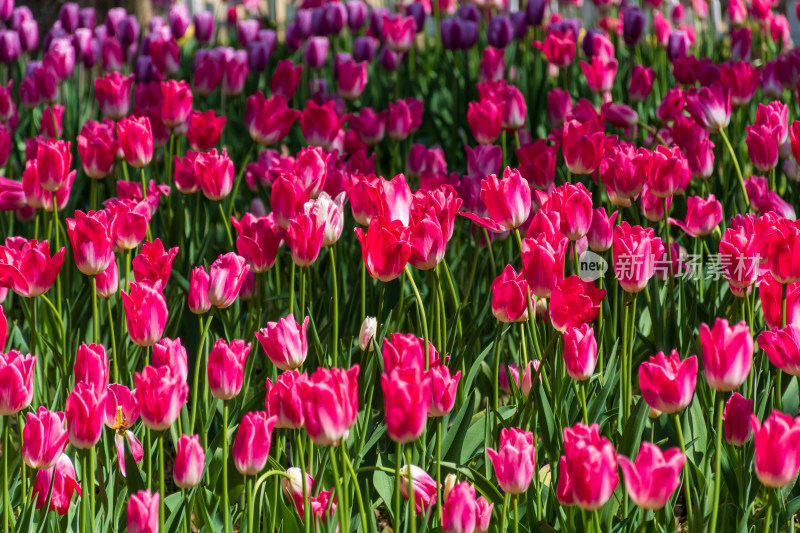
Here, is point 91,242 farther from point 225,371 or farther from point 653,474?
point 653,474

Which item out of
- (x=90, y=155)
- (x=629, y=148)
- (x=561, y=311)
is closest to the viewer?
(x=561, y=311)

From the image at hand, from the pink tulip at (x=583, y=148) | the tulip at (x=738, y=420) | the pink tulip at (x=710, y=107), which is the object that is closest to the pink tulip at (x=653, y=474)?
the tulip at (x=738, y=420)

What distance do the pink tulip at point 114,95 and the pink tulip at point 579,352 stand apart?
227cm

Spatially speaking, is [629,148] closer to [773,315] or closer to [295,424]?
[773,315]

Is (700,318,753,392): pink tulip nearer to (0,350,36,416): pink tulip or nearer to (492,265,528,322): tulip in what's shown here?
(492,265,528,322): tulip

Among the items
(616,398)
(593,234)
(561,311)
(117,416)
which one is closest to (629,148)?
(593,234)

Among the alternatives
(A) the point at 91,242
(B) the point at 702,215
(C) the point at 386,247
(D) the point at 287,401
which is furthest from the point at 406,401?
(B) the point at 702,215

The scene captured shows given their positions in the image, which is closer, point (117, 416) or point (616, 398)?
point (117, 416)

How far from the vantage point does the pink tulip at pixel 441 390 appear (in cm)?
145

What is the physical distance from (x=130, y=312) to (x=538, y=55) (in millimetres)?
3672

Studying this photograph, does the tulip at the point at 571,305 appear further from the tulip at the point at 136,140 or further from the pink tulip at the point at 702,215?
the tulip at the point at 136,140

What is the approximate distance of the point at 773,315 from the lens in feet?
5.34

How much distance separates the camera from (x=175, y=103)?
9.65 ft

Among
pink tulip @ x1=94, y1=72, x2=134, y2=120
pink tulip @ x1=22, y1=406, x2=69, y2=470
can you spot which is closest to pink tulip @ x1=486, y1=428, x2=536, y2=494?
pink tulip @ x1=22, y1=406, x2=69, y2=470
